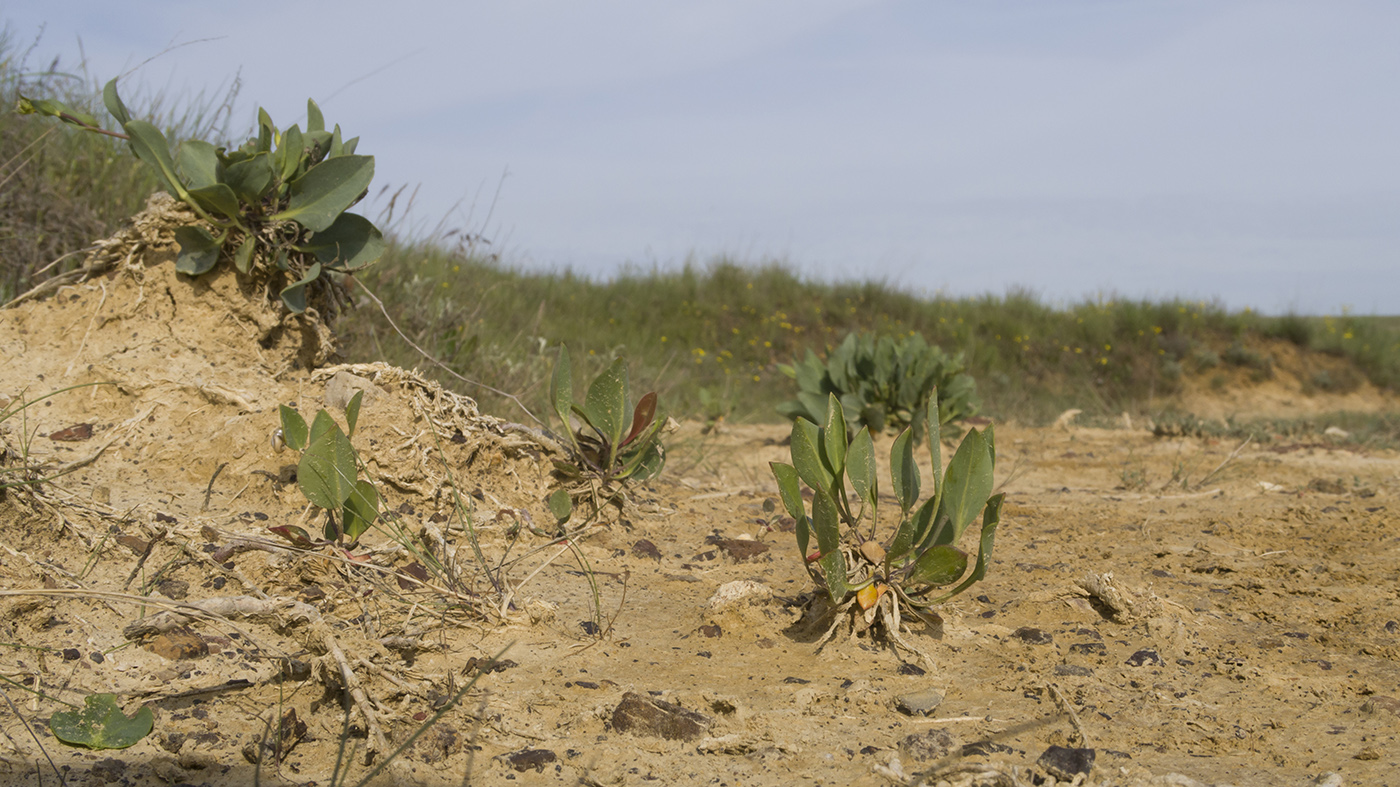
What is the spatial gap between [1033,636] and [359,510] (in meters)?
1.57

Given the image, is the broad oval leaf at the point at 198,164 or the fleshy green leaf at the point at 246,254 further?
the fleshy green leaf at the point at 246,254

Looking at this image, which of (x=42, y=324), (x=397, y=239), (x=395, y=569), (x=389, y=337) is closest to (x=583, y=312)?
(x=397, y=239)

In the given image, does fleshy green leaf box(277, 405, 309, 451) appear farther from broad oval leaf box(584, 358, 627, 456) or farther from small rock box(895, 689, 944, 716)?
small rock box(895, 689, 944, 716)

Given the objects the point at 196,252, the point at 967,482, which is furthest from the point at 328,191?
the point at 967,482

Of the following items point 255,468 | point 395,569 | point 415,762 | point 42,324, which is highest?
point 42,324

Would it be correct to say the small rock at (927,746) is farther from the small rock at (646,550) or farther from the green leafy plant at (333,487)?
the green leafy plant at (333,487)

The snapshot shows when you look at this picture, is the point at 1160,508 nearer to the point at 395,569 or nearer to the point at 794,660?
the point at 794,660

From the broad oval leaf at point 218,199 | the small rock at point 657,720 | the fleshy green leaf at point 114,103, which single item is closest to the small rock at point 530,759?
the small rock at point 657,720

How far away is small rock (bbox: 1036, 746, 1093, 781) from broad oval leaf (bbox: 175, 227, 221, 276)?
2.57 meters

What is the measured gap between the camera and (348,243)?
2785mm

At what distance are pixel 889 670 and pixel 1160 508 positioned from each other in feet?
6.86

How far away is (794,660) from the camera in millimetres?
1836

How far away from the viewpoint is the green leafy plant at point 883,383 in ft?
16.1

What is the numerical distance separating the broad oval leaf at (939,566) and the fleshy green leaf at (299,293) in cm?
197
